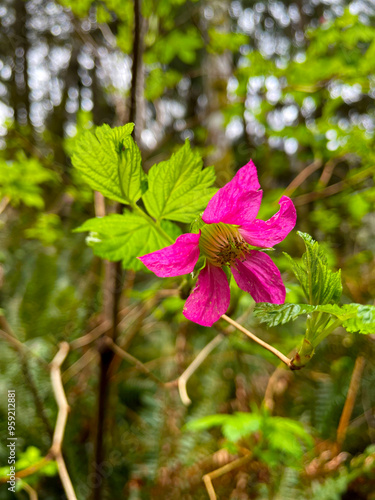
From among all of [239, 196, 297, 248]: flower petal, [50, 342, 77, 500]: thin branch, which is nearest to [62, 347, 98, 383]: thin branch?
[50, 342, 77, 500]: thin branch

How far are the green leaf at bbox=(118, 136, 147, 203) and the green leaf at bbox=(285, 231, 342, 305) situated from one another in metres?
0.14

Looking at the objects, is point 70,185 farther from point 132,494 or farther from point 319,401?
point 319,401

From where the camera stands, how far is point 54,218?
50.1 inches

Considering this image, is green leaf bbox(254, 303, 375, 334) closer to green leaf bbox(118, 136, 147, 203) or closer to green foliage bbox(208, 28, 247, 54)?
green leaf bbox(118, 136, 147, 203)

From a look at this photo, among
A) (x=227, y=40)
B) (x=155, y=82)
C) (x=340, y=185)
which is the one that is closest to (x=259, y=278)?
(x=340, y=185)

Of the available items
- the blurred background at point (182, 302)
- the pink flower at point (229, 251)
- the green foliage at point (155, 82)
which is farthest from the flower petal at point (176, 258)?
the green foliage at point (155, 82)

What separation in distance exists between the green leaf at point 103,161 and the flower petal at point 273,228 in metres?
0.10

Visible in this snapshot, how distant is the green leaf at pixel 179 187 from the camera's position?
0.99 ft

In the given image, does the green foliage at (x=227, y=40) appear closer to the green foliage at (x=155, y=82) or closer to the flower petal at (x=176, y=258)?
the green foliage at (x=155, y=82)

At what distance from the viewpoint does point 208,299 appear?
0.28 m

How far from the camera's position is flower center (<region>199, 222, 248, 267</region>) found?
281 mm

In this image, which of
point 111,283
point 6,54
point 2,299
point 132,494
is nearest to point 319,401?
point 132,494

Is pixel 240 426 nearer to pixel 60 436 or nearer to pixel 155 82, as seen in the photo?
pixel 60 436

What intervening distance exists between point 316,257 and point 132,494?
54.8 inches
